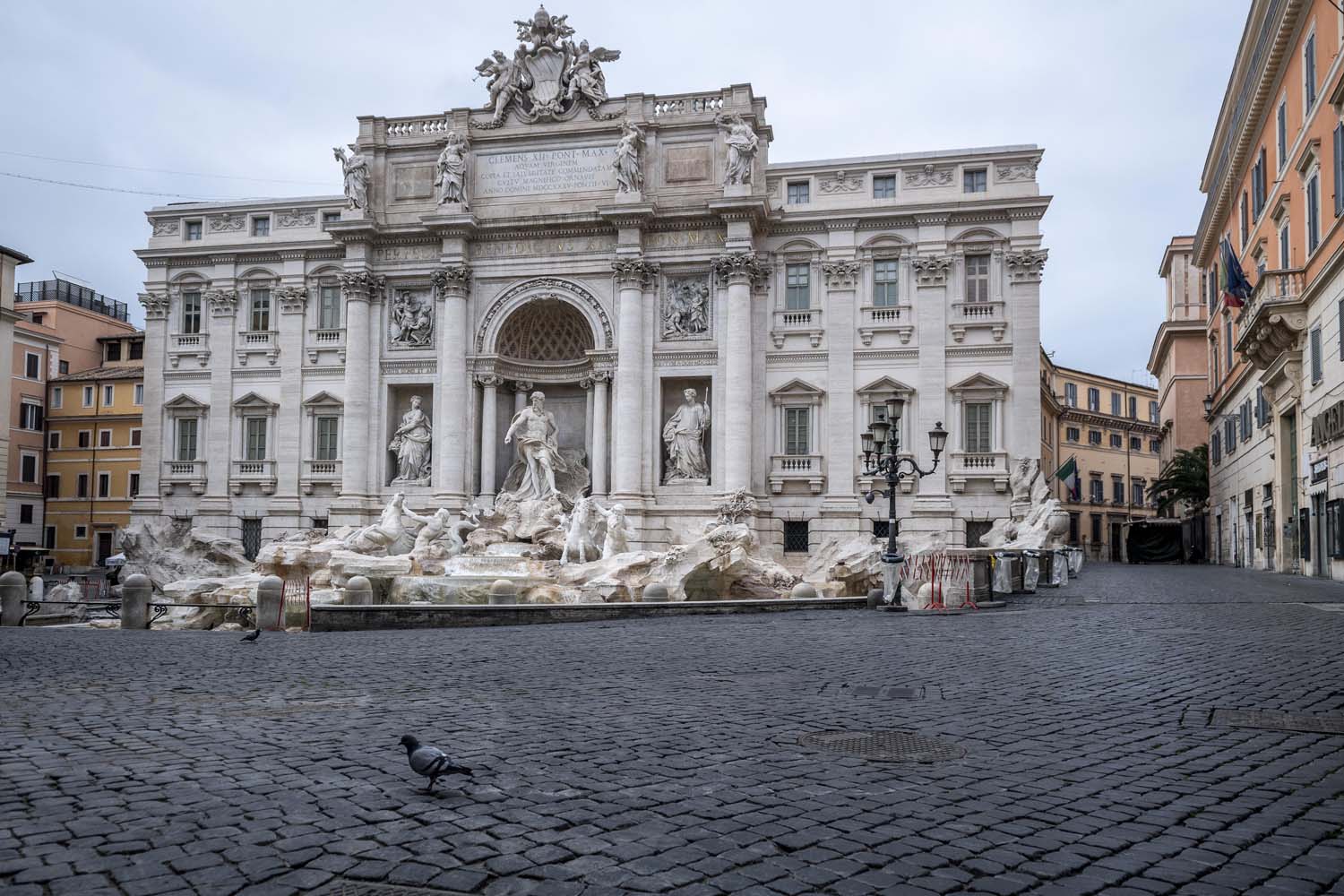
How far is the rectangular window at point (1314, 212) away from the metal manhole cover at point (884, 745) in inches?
894

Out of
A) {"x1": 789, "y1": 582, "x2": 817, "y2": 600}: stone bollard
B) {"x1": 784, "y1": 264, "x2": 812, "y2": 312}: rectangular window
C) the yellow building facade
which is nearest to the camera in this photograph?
{"x1": 789, "y1": 582, "x2": 817, "y2": 600}: stone bollard

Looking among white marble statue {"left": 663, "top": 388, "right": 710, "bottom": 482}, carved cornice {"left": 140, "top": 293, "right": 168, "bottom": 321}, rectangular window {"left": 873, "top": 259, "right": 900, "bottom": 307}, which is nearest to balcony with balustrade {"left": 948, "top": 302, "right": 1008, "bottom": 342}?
rectangular window {"left": 873, "top": 259, "right": 900, "bottom": 307}

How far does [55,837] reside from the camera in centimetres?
541

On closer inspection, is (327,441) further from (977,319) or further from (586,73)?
(977,319)

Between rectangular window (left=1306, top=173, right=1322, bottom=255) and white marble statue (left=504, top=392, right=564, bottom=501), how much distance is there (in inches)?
863

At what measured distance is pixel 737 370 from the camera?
115 ft

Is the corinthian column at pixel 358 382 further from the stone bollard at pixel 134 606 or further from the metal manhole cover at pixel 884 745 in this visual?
the metal manhole cover at pixel 884 745

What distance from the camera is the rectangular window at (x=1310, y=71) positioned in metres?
25.8

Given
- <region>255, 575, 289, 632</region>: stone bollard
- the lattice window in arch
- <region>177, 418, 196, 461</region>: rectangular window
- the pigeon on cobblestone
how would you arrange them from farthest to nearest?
<region>177, 418, 196, 461</region>: rectangular window, the lattice window in arch, <region>255, 575, 289, 632</region>: stone bollard, the pigeon on cobblestone

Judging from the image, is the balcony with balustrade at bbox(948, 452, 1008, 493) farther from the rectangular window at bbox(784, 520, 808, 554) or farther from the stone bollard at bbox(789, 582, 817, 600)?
the stone bollard at bbox(789, 582, 817, 600)

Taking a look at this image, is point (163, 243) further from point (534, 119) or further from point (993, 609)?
point (993, 609)

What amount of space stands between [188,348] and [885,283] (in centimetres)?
2585

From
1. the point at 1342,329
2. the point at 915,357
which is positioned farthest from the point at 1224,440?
the point at 1342,329

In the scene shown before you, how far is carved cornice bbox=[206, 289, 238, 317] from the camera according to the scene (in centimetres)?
3984
